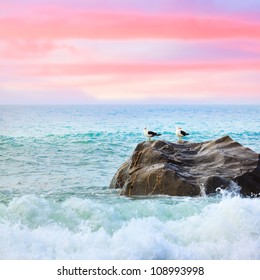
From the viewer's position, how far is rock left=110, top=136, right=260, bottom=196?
13100mm

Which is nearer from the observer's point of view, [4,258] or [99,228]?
[4,258]

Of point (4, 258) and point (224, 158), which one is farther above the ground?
point (224, 158)

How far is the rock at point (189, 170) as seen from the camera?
13.1m

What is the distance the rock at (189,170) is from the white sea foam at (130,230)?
0.92 meters

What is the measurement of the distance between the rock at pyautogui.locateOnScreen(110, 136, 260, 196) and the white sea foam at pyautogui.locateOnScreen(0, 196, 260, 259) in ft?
3.02

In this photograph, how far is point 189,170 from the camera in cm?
1384

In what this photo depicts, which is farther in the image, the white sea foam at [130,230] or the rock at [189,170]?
the rock at [189,170]

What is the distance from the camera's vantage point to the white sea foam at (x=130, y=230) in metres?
9.01

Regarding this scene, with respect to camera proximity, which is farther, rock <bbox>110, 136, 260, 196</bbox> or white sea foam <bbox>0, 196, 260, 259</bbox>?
rock <bbox>110, 136, 260, 196</bbox>

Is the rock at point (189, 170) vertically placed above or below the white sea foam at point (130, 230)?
above

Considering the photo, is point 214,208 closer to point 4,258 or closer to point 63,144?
point 4,258
